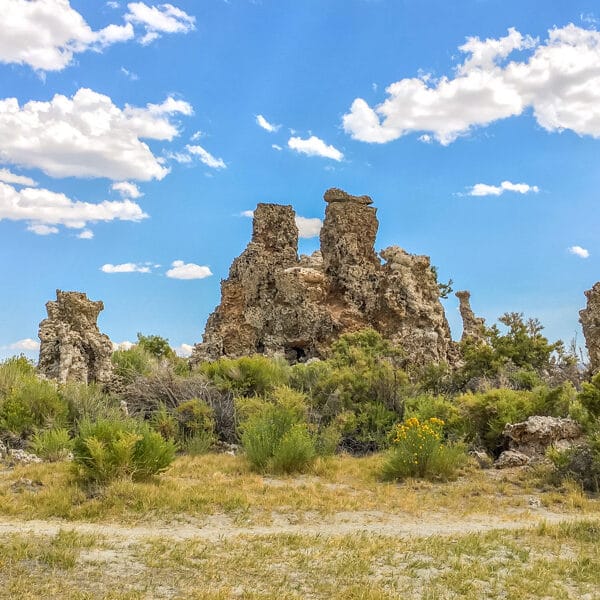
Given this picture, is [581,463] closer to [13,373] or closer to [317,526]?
[317,526]

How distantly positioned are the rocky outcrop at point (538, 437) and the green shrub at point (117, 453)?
6109 millimetres

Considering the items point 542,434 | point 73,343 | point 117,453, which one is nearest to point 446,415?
point 542,434

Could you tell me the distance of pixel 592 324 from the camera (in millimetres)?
19016

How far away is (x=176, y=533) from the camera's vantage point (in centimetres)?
739

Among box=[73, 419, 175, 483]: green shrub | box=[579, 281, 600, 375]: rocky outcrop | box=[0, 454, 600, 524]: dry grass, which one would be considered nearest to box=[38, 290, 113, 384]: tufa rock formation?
box=[0, 454, 600, 524]: dry grass

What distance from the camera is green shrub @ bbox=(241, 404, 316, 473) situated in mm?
11086

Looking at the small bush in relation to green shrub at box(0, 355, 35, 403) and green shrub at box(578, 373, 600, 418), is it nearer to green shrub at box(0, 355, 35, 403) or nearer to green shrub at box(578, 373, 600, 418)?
green shrub at box(578, 373, 600, 418)

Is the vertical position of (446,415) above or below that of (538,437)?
above

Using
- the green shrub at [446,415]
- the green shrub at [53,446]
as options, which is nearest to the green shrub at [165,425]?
the green shrub at [53,446]

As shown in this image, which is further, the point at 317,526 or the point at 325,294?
the point at 325,294

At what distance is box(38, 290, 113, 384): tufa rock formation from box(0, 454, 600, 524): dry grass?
6466mm

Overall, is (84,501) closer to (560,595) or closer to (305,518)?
(305,518)

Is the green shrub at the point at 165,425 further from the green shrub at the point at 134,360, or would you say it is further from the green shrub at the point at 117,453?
the green shrub at the point at 134,360

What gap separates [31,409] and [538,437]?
34.8 feet
